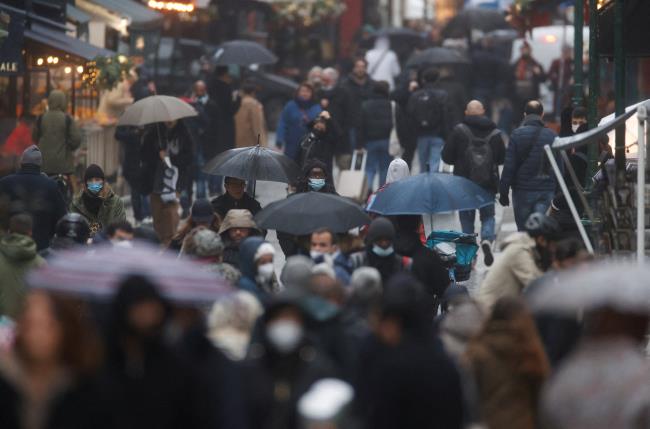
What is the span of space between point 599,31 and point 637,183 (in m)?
5.21

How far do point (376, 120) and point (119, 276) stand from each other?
571 inches

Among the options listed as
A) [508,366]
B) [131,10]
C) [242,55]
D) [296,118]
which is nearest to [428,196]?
[508,366]

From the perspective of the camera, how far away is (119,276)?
870 cm

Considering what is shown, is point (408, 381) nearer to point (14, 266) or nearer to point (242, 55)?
point (14, 266)

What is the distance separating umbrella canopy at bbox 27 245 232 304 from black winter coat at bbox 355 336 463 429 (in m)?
1.15

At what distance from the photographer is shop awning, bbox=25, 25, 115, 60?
2220 cm

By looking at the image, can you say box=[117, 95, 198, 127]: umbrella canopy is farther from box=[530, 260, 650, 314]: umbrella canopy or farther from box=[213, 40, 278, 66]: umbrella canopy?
box=[530, 260, 650, 314]: umbrella canopy

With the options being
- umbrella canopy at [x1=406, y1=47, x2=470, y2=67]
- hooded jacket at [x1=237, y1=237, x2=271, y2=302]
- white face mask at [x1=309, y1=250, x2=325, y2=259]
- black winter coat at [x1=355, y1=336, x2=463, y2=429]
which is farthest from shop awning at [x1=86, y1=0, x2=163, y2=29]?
black winter coat at [x1=355, y1=336, x2=463, y2=429]

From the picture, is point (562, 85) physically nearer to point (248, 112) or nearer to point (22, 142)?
point (248, 112)

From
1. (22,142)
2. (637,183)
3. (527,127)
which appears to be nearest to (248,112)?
(22,142)

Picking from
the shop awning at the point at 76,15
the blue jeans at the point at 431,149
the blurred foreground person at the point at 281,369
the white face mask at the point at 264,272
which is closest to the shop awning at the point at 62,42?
the shop awning at the point at 76,15

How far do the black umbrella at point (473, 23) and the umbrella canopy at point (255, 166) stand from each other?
2685 centimetres

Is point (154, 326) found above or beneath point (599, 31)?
beneath

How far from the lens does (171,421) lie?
7.56m
